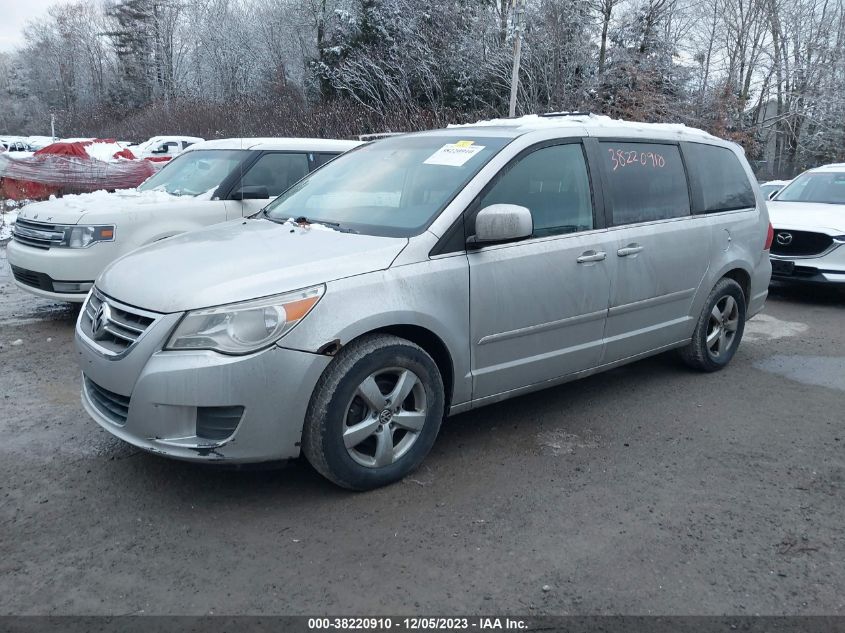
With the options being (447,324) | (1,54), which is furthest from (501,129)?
(1,54)

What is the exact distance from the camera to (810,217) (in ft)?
30.1

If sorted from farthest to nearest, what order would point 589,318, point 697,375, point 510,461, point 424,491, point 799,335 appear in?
point 799,335 → point 697,375 → point 589,318 → point 510,461 → point 424,491

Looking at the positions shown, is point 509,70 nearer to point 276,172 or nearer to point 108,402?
point 276,172

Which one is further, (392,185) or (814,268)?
(814,268)

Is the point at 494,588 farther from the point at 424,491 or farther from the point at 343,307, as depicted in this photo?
the point at 343,307

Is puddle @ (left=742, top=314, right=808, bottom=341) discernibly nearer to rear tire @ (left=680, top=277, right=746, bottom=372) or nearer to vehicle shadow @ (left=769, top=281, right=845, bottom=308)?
rear tire @ (left=680, top=277, right=746, bottom=372)

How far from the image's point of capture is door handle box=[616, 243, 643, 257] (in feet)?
15.2

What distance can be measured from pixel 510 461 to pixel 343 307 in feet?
4.60

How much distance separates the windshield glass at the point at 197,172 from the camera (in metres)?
7.43

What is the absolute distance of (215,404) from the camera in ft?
10.4

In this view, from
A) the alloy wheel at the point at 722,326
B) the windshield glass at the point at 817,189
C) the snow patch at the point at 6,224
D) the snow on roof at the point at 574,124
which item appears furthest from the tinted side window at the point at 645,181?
the snow patch at the point at 6,224

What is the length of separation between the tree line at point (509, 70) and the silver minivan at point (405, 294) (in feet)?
50.8

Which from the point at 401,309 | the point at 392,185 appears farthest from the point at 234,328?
the point at 392,185

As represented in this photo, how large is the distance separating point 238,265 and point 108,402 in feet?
3.01
